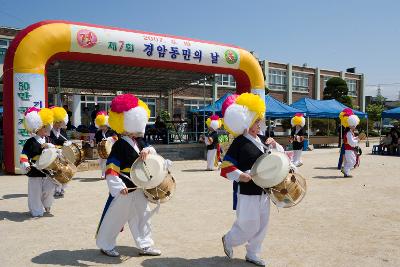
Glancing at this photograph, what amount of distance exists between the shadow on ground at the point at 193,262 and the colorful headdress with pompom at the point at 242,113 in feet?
4.65

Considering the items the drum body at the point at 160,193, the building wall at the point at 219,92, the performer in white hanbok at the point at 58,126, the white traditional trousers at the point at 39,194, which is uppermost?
the building wall at the point at 219,92

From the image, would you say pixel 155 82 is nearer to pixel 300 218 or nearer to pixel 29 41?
pixel 29 41

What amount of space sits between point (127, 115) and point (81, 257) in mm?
1728

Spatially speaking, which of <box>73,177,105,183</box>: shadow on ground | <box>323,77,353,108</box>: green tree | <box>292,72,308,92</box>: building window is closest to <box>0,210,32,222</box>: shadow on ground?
<box>73,177,105,183</box>: shadow on ground

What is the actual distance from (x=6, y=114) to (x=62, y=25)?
3197 millimetres

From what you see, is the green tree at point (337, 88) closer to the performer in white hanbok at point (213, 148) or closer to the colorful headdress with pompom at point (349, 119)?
the performer in white hanbok at point (213, 148)

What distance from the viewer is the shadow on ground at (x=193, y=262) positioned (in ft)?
13.9

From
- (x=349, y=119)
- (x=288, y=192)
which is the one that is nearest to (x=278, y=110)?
(x=349, y=119)

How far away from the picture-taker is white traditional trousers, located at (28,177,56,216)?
6.57 m

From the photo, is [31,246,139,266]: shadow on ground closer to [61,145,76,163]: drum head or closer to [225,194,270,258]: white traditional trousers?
[225,194,270,258]: white traditional trousers

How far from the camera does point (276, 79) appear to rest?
43.8 meters

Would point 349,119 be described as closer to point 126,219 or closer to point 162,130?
point 126,219

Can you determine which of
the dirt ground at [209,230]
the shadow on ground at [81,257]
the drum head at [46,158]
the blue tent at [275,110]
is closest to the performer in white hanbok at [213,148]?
the dirt ground at [209,230]

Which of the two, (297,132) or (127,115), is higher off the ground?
(127,115)
